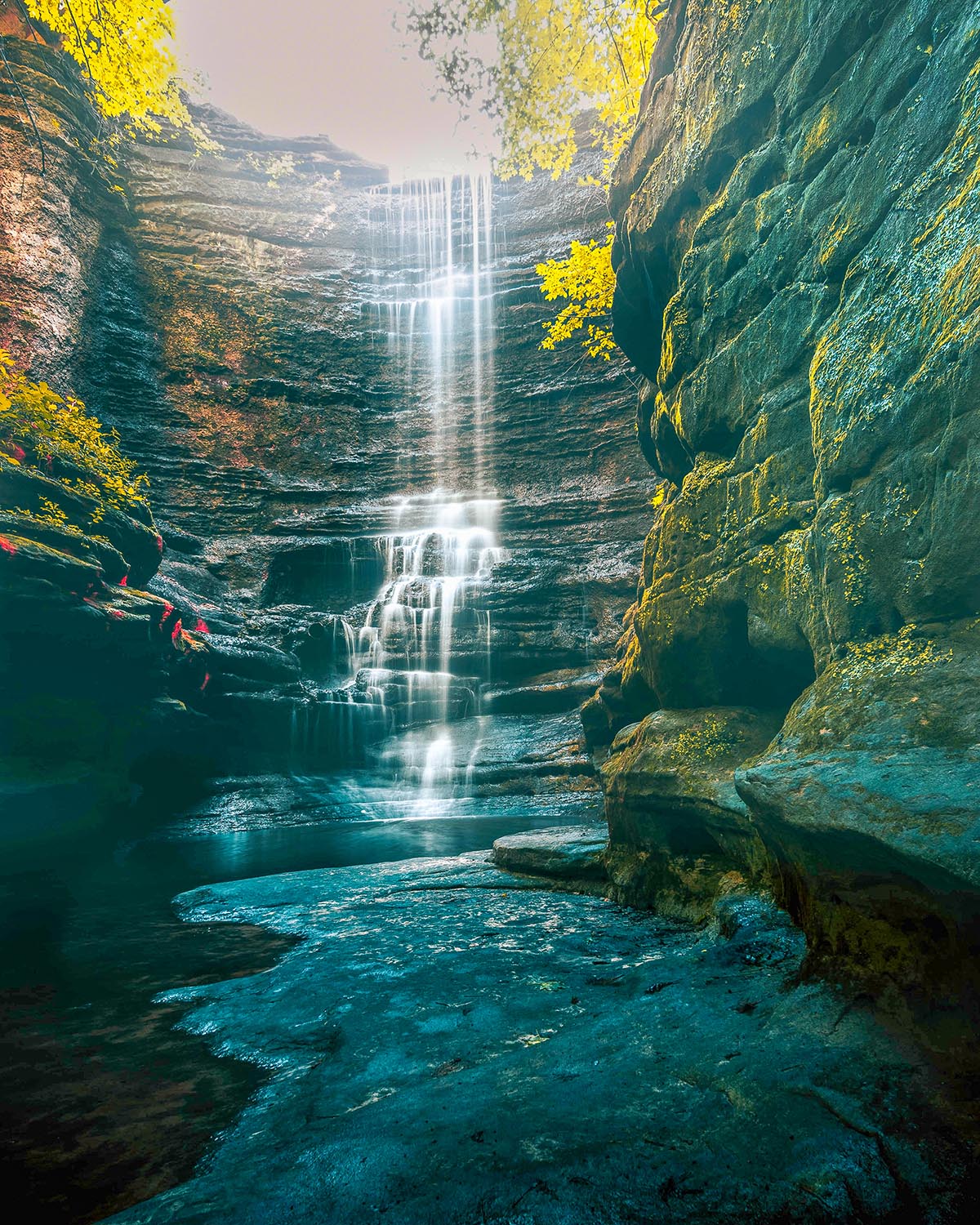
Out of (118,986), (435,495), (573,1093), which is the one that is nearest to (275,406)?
(435,495)

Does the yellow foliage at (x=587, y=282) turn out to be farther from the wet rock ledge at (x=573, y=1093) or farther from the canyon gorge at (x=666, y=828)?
the wet rock ledge at (x=573, y=1093)

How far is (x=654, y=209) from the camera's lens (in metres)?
7.64

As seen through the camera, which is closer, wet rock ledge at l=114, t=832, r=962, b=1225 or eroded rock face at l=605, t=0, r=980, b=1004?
wet rock ledge at l=114, t=832, r=962, b=1225

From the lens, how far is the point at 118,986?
4535mm

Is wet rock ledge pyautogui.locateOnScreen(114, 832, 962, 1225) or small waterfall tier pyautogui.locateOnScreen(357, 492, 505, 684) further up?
small waterfall tier pyautogui.locateOnScreen(357, 492, 505, 684)

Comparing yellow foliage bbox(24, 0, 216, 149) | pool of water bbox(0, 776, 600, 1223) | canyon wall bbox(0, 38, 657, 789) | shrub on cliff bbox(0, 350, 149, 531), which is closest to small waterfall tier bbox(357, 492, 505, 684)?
canyon wall bbox(0, 38, 657, 789)

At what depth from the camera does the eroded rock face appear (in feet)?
9.73

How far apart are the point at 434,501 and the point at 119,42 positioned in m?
19.2

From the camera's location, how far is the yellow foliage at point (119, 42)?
341 inches

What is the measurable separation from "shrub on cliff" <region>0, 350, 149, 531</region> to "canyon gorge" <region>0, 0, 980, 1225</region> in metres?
0.20

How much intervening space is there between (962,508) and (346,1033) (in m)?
4.45

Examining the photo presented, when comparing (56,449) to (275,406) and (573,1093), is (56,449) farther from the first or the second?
(275,406)

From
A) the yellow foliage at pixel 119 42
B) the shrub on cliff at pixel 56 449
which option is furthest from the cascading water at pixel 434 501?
the yellow foliage at pixel 119 42

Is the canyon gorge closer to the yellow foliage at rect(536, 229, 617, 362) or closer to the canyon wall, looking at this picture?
the yellow foliage at rect(536, 229, 617, 362)
